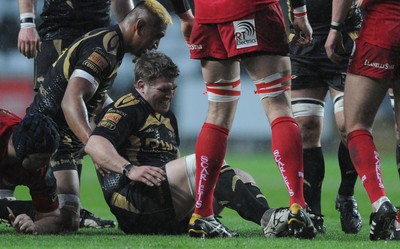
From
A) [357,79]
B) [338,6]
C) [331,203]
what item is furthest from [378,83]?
[331,203]

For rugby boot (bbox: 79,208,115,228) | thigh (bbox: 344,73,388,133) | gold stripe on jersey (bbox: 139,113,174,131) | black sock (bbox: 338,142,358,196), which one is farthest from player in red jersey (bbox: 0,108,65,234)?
black sock (bbox: 338,142,358,196)

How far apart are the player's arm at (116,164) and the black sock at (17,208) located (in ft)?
1.63

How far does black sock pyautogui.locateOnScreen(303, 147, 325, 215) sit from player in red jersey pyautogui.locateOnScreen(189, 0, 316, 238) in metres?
1.16

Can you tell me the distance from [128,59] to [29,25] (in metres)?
6.48

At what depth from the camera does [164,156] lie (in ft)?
19.6

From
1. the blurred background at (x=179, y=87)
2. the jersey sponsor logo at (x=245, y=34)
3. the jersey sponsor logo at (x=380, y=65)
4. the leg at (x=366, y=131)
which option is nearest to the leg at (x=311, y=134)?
the leg at (x=366, y=131)

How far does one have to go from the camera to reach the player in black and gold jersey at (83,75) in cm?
600

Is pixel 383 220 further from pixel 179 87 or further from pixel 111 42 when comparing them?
pixel 179 87

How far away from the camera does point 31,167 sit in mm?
5387

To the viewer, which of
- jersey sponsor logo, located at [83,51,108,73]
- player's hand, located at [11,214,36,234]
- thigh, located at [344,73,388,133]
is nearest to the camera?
thigh, located at [344,73,388,133]

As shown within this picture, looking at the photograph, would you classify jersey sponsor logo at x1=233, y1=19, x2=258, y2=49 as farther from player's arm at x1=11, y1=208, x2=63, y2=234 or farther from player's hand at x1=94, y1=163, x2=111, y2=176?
player's arm at x1=11, y1=208, x2=63, y2=234

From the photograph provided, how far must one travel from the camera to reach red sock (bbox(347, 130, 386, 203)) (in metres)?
5.40

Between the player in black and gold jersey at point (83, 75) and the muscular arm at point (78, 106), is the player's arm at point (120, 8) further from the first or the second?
the muscular arm at point (78, 106)

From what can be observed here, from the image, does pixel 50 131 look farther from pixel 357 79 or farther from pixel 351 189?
pixel 351 189
